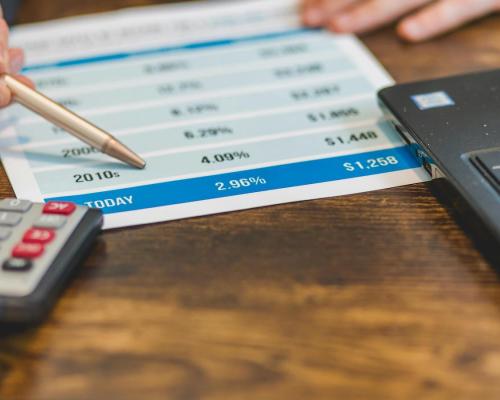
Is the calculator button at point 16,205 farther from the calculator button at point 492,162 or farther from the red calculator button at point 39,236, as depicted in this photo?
the calculator button at point 492,162

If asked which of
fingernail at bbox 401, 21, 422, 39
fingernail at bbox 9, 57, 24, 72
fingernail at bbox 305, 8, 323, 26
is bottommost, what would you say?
fingernail at bbox 401, 21, 422, 39

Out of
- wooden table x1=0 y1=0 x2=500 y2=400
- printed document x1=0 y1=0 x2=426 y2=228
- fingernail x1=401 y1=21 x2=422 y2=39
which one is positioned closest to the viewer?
wooden table x1=0 y1=0 x2=500 y2=400

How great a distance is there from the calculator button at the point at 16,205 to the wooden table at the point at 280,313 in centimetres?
5

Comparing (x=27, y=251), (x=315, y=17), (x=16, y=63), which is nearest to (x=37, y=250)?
(x=27, y=251)

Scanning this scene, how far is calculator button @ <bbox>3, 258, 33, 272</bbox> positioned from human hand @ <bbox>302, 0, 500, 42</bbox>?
1.39ft

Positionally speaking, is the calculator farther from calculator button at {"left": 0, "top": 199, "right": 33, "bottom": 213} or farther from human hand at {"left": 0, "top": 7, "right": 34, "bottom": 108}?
human hand at {"left": 0, "top": 7, "right": 34, "bottom": 108}

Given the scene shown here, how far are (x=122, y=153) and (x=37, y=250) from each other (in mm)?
128

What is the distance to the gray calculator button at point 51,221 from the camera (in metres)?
0.39

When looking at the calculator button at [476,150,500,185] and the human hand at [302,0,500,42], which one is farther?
the human hand at [302,0,500,42]

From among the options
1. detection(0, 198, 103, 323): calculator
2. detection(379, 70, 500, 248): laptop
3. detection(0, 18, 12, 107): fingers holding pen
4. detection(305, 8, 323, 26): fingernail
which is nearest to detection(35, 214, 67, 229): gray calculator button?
detection(0, 198, 103, 323): calculator

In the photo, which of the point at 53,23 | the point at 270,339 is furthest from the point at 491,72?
the point at 53,23

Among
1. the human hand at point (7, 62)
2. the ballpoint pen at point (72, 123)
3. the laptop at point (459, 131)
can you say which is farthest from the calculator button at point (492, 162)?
the human hand at point (7, 62)

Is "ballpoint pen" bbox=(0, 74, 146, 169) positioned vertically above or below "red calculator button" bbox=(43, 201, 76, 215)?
above

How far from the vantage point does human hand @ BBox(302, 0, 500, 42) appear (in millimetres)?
657
